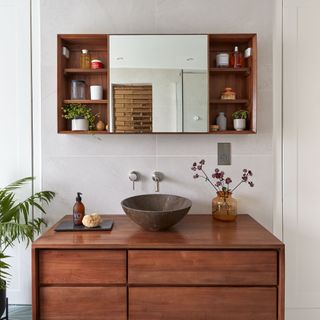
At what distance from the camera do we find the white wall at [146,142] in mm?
1993

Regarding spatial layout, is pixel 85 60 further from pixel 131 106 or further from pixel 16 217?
pixel 16 217

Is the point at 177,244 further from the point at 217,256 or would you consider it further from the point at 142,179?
the point at 142,179

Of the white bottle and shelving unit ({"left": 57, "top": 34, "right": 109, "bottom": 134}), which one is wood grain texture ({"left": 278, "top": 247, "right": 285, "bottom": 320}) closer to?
the white bottle

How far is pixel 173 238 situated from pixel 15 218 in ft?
3.49

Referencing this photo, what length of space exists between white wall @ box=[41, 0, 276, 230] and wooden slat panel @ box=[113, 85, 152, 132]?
0.15 meters

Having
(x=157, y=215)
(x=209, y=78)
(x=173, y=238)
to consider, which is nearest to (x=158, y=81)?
(x=209, y=78)

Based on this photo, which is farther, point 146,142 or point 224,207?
point 146,142

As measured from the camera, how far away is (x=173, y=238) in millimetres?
1508

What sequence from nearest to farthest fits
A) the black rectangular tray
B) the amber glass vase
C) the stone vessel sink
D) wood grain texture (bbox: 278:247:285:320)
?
1. wood grain texture (bbox: 278:247:285:320)
2. the stone vessel sink
3. the black rectangular tray
4. the amber glass vase

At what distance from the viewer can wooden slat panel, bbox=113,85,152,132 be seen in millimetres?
1886

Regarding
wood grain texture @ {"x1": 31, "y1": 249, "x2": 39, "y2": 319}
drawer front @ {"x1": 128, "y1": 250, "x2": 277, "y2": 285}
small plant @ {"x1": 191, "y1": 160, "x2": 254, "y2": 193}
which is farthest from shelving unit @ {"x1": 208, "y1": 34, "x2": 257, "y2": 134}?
wood grain texture @ {"x1": 31, "y1": 249, "x2": 39, "y2": 319}

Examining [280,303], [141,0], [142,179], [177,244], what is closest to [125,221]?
[142,179]

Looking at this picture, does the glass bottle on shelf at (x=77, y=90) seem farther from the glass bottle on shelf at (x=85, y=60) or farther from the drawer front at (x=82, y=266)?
the drawer front at (x=82, y=266)

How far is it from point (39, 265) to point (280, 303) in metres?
1.21
